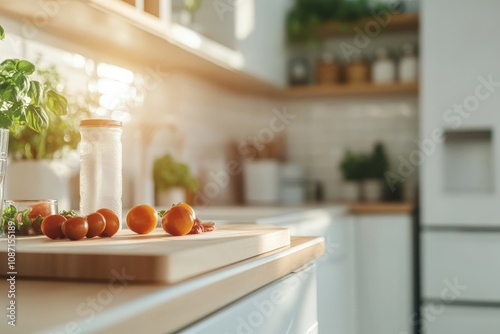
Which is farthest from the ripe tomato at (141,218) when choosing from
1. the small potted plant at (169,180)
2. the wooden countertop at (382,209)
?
the wooden countertop at (382,209)

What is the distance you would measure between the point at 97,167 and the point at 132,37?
901 mm

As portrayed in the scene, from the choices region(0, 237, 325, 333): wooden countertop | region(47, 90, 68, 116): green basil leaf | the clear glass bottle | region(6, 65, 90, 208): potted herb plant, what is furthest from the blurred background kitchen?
region(0, 237, 325, 333): wooden countertop

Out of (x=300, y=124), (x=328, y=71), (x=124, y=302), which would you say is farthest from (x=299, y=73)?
(x=124, y=302)

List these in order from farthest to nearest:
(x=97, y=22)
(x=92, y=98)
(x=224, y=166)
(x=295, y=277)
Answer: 1. (x=224, y=166)
2. (x=92, y=98)
3. (x=97, y=22)
4. (x=295, y=277)

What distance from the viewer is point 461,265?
2.96 meters

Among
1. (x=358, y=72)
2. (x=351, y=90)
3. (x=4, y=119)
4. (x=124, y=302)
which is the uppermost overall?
(x=358, y=72)

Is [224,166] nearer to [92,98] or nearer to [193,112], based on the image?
[193,112]

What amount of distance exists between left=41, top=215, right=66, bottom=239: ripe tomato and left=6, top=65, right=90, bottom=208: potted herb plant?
1.99 feet

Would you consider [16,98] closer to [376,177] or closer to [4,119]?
[4,119]

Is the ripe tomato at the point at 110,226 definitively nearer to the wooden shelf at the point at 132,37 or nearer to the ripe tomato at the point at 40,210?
the ripe tomato at the point at 40,210

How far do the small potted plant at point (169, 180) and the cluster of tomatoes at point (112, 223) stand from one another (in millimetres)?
1232

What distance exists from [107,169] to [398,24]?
250cm

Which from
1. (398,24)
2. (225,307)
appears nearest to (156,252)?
(225,307)

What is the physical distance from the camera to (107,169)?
1344 mm
